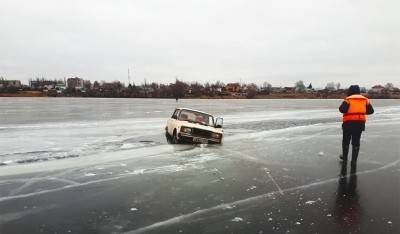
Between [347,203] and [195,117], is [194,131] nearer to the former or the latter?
[195,117]

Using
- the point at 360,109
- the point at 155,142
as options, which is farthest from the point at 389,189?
the point at 155,142

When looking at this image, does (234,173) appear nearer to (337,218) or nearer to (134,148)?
(337,218)

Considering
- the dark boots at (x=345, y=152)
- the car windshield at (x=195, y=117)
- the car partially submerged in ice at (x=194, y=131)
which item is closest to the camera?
the dark boots at (x=345, y=152)

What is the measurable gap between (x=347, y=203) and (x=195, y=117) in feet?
36.5

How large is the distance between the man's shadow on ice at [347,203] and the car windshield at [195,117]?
846 centimetres

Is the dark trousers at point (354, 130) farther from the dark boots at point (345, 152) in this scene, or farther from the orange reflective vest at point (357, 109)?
the dark boots at point (345, 152)

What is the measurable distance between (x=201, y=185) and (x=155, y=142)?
356 inches

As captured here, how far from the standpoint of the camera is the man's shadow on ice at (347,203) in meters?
6.48

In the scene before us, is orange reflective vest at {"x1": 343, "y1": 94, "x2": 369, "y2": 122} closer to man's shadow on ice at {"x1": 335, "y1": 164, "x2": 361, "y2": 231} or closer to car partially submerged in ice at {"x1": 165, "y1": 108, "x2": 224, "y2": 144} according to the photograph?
man's shadow on ice at {"x1": 335, "y1": 164, "x2": 361, "y2": 231}

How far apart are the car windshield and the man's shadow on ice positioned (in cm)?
846

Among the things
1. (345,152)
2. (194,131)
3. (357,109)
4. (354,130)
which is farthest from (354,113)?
(194,131)

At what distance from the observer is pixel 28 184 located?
931 cm

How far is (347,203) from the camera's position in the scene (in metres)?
7.54

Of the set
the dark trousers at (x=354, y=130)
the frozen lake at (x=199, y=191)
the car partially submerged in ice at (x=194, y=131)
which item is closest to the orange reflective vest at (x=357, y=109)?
the dark trousers at (x=354, y=130)
